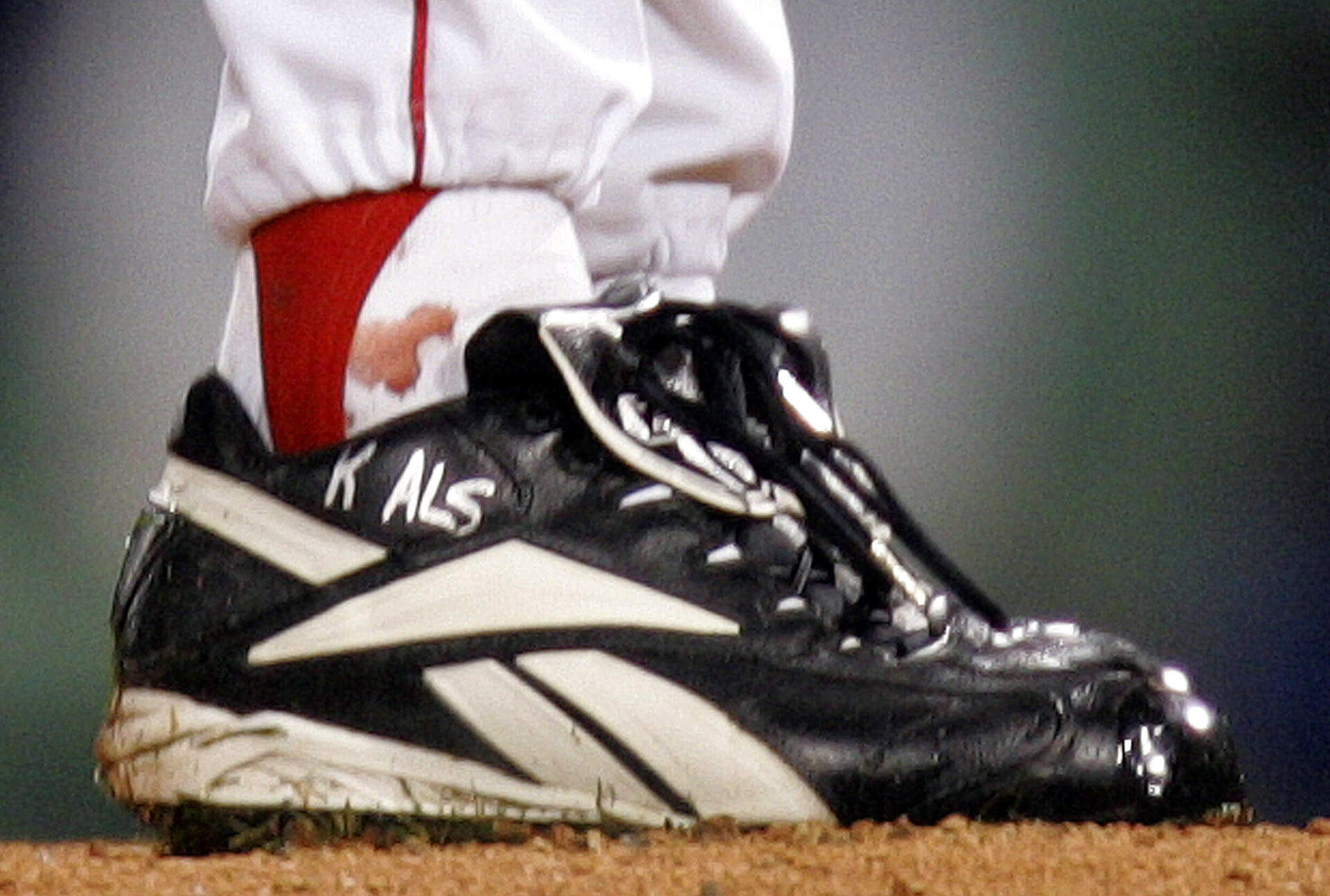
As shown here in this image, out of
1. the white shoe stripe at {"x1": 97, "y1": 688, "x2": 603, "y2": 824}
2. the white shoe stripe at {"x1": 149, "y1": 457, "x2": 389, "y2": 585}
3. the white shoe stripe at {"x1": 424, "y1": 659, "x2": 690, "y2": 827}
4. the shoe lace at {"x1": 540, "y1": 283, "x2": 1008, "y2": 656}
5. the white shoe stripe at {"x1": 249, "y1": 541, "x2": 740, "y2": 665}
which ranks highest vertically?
the shoe lace at {"x1": 540, "y1": 283, "x2": 1008, "y2": 656}

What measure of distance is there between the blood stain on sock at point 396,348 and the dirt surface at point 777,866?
0.53ft

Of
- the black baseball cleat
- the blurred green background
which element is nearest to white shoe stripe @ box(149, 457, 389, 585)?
the black baseball cleat

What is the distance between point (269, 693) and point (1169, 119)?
4.85ft

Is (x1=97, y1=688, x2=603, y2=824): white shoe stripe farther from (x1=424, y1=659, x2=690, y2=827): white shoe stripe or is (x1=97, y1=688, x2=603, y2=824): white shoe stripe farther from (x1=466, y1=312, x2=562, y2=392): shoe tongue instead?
(x1=466, y1=312, x2=562, y2=392): shoe tongue

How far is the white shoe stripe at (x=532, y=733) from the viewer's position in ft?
2.85

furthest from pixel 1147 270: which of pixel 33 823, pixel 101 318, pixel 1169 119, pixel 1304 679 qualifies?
pixel 33 823

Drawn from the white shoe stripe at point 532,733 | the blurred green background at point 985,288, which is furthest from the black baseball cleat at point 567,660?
the blurred green background at point 985,288

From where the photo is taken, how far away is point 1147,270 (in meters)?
2.14

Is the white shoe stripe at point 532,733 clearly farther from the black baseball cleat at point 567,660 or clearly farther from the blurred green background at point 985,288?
the blurred green background at point 985,288

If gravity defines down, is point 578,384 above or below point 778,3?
below

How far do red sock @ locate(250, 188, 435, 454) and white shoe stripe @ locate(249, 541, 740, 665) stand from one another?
0.25 ft

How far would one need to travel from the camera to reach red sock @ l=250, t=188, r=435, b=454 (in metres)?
0.94

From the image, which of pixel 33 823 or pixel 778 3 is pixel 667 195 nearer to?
pixel 778 3

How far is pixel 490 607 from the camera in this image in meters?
0.87
